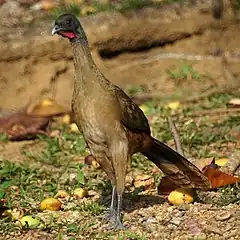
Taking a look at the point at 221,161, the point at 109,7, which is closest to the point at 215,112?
the point at 221,161

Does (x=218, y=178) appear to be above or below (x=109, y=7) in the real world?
below

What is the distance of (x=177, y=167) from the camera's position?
17.8 feet

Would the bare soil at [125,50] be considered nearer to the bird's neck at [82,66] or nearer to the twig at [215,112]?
the twig at [215,112]

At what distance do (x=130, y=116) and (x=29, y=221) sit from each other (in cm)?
95

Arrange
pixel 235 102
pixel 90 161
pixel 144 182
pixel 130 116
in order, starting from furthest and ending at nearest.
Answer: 1. pixel 235 102
2. pixel 90 161
3. pixel 144 182
4. pixel 130 116

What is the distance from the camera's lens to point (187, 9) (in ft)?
29.6

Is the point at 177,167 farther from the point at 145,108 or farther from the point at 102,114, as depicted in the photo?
the point at 145,108

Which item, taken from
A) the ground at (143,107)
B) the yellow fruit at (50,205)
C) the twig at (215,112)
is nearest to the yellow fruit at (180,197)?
the ground at (143,107)

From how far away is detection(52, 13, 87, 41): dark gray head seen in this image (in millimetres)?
5031

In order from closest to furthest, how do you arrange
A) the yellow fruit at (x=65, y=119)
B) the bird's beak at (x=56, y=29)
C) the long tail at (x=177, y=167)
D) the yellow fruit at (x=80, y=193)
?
the bird's beak at (x=56, y=29), the long tail at (x=177, y=167), the yellow fruit at (x=80, y=193), the yellow fruit at (x=65, y=119)

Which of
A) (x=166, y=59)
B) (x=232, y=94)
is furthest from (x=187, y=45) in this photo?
(x=232, y=94)

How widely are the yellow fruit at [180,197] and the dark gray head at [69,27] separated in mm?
1255

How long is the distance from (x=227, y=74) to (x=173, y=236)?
412 cm

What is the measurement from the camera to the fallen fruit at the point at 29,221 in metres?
5.25
